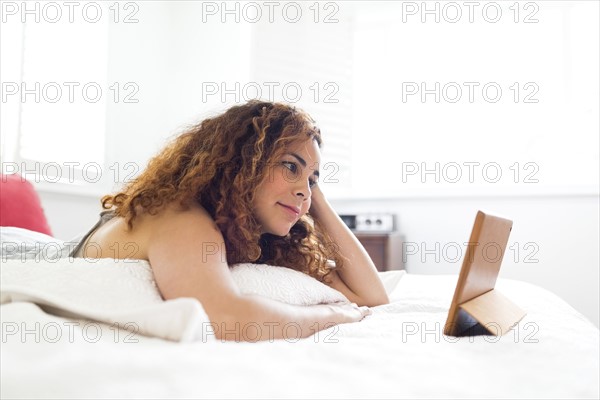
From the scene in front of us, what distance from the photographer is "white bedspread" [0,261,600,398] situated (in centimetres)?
61

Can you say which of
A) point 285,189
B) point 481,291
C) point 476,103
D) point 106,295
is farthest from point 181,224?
point 476,103

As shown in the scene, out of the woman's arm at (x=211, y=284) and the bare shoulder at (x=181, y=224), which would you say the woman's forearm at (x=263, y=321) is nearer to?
the woman's arm at (x=211, y=284)

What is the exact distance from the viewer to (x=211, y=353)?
2.26 ft

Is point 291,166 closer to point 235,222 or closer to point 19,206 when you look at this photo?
point 235,222

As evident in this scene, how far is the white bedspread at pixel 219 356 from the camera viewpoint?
61cm

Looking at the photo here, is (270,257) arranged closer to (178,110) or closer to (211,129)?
(211,129)

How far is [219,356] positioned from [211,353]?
0.5 inches

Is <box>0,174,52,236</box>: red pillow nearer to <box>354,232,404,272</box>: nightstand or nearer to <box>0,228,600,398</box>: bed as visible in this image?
<box>0,228,600,398</box>: bed

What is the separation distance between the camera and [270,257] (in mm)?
1576

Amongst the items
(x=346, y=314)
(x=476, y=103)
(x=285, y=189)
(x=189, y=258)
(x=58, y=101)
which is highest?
(x=476, y=103)

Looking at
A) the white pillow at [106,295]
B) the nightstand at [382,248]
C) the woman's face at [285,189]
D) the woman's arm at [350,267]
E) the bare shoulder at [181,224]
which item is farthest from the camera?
the nightstand at [382,248]

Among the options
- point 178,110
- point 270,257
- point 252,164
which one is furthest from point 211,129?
point 178,110

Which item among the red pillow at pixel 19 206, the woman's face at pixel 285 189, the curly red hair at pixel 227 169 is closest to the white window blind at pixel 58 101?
the red pillow at pixel 19 206

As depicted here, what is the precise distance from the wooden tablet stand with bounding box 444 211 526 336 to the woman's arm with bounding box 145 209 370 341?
25 cm
